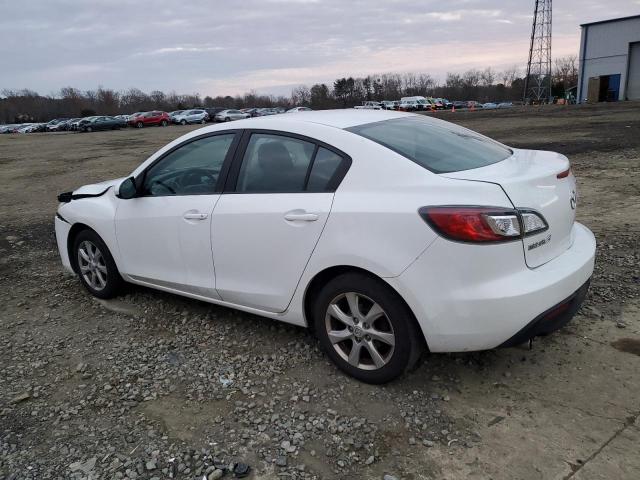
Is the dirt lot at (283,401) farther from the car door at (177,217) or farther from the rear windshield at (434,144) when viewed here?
the rear windshield at (434,144)

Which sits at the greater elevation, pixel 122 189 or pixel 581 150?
pixel 122 189

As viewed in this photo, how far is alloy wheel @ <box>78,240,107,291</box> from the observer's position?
4.91 metres

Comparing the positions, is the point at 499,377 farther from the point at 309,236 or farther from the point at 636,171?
the point at 636,171

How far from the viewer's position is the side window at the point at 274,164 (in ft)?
11.4

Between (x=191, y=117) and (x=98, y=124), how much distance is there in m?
8.62

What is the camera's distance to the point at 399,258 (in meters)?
2.93

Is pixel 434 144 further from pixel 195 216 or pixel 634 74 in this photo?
pixel 634 74

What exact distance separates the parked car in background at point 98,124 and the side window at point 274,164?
171 feet

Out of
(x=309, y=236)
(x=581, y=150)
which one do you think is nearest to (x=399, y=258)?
(x=309, y=236)

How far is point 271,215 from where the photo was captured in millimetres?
3459

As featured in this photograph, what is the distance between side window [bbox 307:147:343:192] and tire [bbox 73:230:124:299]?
7.65 ft

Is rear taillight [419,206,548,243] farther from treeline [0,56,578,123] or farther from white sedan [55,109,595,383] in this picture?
treeline [0,56,578,123]

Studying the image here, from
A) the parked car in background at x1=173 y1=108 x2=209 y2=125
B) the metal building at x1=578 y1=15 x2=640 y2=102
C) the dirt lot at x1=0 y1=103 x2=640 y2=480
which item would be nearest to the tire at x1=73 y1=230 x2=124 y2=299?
the dirt lot at x1=0 y1=103 x2=640 y2=480

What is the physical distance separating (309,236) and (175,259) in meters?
1.38
